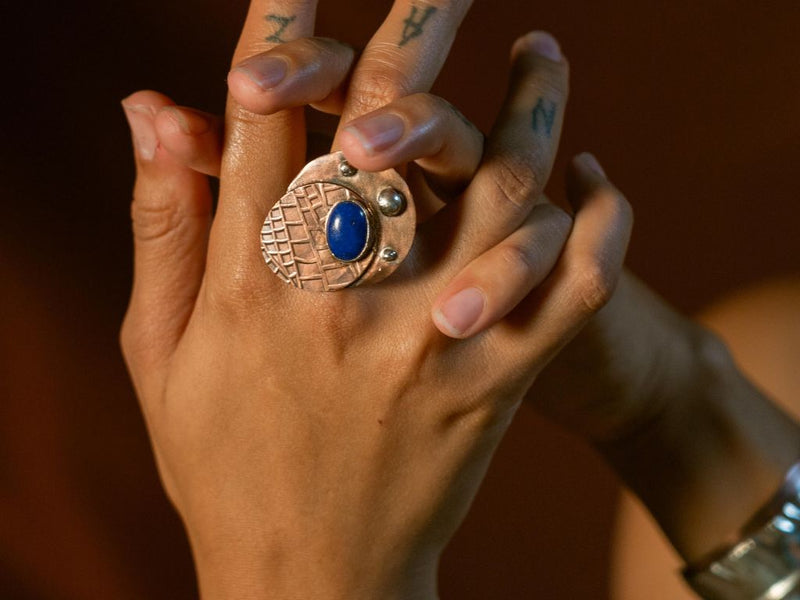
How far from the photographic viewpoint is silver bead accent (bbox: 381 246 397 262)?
0.69 meters

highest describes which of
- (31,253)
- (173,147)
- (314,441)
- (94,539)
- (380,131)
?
(380,131)

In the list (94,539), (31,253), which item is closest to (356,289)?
(31,253)

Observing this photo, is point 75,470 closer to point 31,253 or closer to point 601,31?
point 31,253

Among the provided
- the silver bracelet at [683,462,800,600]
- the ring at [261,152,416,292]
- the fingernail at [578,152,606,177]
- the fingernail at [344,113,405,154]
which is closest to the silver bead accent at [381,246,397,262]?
the ring at [261,152,416,292]

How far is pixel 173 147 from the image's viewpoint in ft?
2.49

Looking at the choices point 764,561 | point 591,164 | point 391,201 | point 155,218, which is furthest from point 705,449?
point 155,218

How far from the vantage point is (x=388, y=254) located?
0.69 m

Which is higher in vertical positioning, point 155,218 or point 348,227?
point 348,227

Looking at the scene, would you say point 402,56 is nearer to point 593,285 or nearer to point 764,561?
point 593,285

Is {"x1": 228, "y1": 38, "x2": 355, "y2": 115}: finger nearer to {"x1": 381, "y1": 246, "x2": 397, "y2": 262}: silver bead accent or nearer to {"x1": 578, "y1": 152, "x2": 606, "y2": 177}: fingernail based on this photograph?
{"x1": 381, "y1": 246, "x2": 397, "y2": 262}: silver bead accent

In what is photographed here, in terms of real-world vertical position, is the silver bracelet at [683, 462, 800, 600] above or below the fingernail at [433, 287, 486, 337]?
below

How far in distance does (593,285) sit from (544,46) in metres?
0.30

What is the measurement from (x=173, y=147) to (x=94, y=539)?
2.45ft

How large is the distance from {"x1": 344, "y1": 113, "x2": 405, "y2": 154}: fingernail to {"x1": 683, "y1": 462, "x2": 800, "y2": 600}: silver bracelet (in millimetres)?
813
